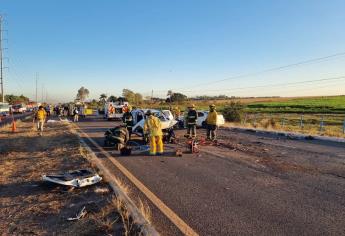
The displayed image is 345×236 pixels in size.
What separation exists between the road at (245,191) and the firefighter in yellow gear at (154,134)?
1.68 feet

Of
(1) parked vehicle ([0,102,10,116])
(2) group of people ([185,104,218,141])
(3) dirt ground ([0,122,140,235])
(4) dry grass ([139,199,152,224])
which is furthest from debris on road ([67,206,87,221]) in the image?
(1) parked vehicle ([0,102,10,116])

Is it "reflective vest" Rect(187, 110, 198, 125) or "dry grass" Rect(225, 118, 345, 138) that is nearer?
"reflective vest" Rect(187, 110, 198, 125)

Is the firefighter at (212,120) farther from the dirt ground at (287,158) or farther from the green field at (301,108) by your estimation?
the green field at (301,108)

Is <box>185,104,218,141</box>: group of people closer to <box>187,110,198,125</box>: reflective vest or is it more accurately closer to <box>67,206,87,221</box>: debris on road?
<box>187,110,198,125</box>: reflective vest

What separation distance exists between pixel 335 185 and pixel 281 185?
3.81ft

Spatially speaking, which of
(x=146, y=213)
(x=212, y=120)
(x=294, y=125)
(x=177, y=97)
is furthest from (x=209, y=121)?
(x=177, y=97)

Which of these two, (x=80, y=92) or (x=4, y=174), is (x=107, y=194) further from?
(x=80, y=92)

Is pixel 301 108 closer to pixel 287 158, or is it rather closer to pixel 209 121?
pixel 209 121

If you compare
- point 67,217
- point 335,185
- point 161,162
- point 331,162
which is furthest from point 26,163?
point 331,162

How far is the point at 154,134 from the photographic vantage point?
11680mm

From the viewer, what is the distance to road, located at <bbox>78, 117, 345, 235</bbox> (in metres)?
4.78

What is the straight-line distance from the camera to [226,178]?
7746 millimetres

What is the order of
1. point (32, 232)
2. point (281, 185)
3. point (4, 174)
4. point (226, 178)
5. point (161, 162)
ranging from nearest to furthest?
point (32, 232) < point (281, 185) < point (226, 178) < point (4, 174) < point (161, 162)

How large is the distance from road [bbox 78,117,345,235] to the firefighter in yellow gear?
0.51m
